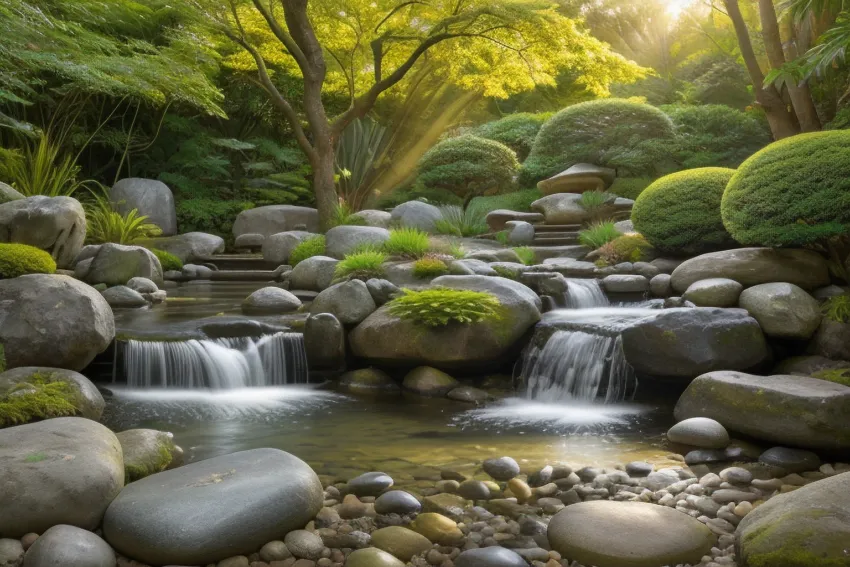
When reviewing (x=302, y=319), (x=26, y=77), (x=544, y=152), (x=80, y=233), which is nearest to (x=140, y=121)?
(x=26, y=77)

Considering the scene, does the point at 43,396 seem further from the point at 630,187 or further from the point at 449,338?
the point at 630,187

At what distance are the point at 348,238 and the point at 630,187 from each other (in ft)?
23.1

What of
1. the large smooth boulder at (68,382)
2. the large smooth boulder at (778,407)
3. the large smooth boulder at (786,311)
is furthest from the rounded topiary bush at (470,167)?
the large smooth boulder at (68,382)

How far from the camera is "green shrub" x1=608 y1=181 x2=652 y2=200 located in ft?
51.2

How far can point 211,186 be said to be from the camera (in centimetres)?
1969

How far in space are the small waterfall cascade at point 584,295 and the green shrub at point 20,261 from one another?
647 cm

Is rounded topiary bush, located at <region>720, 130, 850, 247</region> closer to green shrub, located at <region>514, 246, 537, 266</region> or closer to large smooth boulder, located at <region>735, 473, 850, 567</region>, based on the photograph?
green shrub, located at <region>514, 246, 537, 266</region>

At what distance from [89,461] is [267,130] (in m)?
18.4

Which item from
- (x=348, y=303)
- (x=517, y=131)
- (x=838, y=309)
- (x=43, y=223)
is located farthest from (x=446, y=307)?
(x=517, y=131)

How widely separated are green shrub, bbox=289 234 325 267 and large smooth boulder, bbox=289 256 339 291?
57.5 inches

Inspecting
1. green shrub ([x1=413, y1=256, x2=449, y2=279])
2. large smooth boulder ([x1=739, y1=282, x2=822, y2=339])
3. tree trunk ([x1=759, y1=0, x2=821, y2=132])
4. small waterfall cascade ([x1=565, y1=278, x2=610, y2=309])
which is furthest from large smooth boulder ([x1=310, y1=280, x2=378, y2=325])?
tree trunk ([x1=759, y1=0, x2=821, y2=132])

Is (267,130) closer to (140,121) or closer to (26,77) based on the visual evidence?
(140,121)

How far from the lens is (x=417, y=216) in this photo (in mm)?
14859

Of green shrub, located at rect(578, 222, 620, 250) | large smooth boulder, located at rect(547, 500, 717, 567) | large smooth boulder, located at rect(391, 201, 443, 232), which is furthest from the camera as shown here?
large smooth boulder, located at rect(391, 201, 443, 232)
